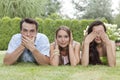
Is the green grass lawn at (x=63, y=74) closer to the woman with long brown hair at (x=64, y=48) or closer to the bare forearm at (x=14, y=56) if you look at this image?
the bare forearm at (x=14, y=56)

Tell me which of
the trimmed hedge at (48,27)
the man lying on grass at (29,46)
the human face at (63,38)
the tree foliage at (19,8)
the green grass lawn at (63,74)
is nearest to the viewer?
the green grass lawn at (63,74)

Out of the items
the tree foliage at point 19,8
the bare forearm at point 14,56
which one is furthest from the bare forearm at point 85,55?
the tree foliage at point 19,8

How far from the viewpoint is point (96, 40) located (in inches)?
264

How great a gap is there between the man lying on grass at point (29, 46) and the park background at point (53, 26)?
0.17m

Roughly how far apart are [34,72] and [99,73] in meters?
1.02

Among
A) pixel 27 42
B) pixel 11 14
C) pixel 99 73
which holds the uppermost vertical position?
pixel 11 14

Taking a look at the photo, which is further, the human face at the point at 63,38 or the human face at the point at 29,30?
the human face at the point at 63,38

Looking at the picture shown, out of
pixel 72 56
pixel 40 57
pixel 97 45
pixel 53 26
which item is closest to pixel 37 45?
pixel 40 57

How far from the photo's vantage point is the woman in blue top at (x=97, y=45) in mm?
6598

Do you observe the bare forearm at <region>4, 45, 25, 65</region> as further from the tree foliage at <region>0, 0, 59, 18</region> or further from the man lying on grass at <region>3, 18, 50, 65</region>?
the tree foliage at <region>0, 0, 59, 18</region>

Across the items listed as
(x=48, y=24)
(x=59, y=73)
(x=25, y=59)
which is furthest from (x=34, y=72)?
(x=48, y=24)

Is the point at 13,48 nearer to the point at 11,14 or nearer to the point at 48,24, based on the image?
the point at 48,24

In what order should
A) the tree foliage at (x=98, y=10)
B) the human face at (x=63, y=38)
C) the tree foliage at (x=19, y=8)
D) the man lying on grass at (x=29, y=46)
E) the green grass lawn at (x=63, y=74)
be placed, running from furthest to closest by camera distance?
the tree foliage at (x=98, y=10)
the tree foliage at (x=19, y=8)
the human face at (x=63, y=38)
the man lying on grass at (x=29, y=46)
the green grass lawn at (x=63, y=74)

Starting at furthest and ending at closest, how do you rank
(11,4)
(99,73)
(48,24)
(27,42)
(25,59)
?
(11,4) → (48,24) → (25,59) → (27,42) → (99,73)
